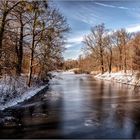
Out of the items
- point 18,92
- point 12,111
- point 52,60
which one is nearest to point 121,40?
point 52,60

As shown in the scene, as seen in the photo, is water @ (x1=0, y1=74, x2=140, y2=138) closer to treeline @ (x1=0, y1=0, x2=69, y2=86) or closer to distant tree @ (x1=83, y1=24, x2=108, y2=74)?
treeline @ (x1=0, y1=0, x2=69, y2=86)

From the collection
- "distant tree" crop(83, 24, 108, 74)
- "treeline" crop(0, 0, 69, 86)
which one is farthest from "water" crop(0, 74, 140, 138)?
"distant tree" crop(83, 24, 108, 74)

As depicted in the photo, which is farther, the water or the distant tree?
the distant tree

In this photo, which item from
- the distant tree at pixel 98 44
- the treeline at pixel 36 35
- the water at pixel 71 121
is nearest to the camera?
the water at pixel 71 121

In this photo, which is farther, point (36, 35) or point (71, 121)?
point (36, 35)

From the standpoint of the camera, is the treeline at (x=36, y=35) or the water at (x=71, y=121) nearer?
the water at (x=71, y=121)

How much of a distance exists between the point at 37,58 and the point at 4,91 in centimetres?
1150

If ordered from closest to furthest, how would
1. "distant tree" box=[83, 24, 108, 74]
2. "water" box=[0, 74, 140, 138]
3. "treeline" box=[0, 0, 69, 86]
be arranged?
1. "water" box=[0, 74, 140, 138]
2. "treeline" box=[0, 0, 69, 86]
3. "distant tree" box=[83, 24, 108, 74]

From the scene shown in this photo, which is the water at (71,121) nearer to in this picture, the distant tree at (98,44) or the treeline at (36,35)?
the treeline at (36,35)

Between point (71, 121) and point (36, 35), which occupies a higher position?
point (36, 35)

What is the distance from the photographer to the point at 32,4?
17953 mm

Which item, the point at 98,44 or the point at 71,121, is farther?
the point at 98,44

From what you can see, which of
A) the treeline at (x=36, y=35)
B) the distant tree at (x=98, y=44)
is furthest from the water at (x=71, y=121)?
the distant tree at (x=98, y=44)

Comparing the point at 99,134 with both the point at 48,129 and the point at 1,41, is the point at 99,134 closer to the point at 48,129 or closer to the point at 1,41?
the point at 48,129
